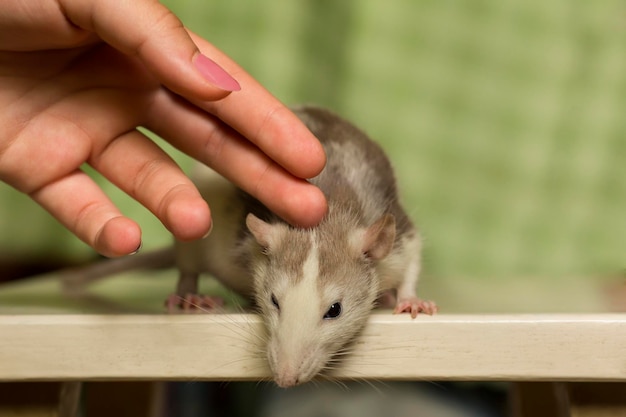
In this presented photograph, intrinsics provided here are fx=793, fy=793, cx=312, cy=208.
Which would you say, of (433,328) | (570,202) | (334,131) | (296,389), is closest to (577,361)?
(433,328)

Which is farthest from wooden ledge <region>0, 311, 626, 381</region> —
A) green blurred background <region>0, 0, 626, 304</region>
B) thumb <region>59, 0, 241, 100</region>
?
green blurred background <region>0, 0, 626, 304</region>

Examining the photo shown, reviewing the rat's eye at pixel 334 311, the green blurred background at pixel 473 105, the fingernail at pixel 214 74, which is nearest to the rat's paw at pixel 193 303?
the rat's eye at pixel 334 311

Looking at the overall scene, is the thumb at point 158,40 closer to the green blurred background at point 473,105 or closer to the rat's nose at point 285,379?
the rat's nose at point 285,379

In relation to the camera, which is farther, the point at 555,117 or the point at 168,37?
the point at 555,117

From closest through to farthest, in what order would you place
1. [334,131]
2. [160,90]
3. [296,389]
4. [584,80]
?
[160,90] < [334,131] < [584,80] < [296,389]

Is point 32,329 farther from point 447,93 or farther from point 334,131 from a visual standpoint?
point 447,93
